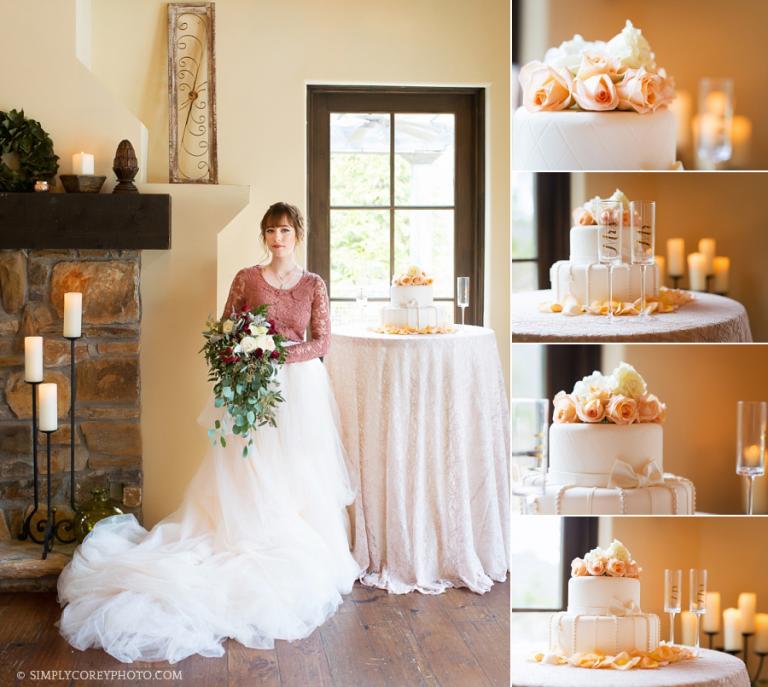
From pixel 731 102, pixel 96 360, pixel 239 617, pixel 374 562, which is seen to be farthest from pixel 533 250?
pixel 96 360

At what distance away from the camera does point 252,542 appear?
373 cm

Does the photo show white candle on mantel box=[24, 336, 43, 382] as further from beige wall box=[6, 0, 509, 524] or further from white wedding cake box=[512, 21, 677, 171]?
white wedding cake box=[512, 21, 677, 171]

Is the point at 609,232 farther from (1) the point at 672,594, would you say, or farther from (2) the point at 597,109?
(1) the point at 672,594

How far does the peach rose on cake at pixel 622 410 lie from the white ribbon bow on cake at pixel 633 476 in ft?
0.24

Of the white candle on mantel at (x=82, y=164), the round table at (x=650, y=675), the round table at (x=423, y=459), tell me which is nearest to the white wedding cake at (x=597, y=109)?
the round table at (x=650, y=675)

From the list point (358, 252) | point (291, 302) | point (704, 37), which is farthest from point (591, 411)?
point (358, 252)

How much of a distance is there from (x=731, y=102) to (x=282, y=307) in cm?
259

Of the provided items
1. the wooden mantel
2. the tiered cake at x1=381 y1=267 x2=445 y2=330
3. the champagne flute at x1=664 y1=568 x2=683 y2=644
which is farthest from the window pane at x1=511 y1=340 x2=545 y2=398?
the wooden mantel

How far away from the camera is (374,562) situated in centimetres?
401

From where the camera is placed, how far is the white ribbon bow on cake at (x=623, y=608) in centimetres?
162

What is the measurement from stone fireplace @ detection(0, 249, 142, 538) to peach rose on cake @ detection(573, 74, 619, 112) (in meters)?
3.03

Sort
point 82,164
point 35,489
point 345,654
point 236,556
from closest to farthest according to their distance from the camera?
1. point 345,654
2. point 236,556
3. point 35,489
4. point 82,164

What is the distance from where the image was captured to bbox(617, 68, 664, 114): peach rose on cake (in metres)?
1.56

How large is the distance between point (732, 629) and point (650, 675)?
0.17 metres
